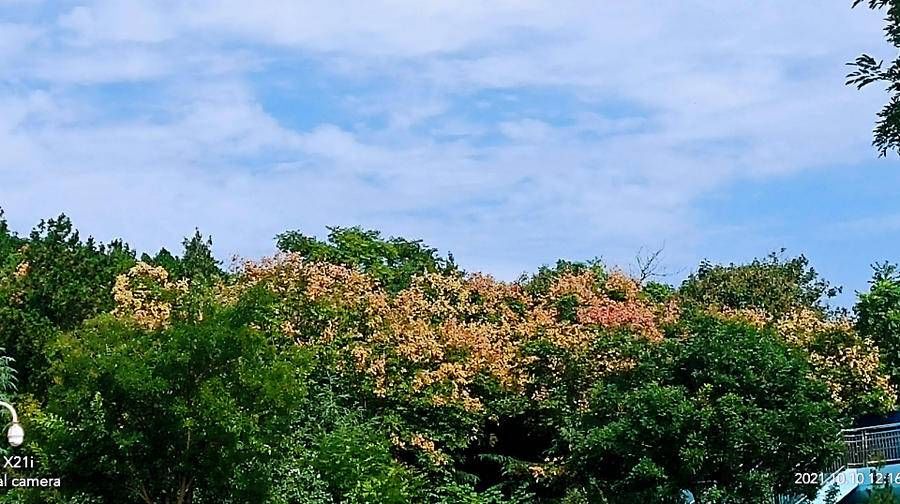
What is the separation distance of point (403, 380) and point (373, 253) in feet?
17.2

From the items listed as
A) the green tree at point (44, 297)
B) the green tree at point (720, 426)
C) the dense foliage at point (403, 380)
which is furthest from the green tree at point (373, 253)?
the green tree at point (720, 426)

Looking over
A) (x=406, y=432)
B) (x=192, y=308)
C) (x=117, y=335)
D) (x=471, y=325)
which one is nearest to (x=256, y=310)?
(x=192, y=308)

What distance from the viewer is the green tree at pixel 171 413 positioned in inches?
515

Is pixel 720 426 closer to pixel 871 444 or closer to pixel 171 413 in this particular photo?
pixel 871 444

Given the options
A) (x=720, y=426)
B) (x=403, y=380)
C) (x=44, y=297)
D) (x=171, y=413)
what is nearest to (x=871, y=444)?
(x=720, y=426)

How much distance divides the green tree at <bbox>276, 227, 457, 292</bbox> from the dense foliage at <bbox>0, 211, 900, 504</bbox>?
0.18ft

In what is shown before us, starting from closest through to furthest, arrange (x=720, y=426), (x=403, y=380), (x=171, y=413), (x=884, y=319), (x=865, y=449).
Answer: (x=171, y=413) < (x=720, y=426) < (x=865, y=449) < (x=403, y=380) < (x=884, y=319)

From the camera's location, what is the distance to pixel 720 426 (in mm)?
14398

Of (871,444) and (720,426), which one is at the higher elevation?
(720,426)

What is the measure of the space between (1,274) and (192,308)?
4672mm

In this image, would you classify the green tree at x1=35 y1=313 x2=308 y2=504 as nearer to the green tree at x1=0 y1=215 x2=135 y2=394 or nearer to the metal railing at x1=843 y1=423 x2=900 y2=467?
the green tree at x1=0 y1=215 x2=135 y2=394

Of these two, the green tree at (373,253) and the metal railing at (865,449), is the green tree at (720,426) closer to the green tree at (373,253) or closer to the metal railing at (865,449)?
the metal railing at (865,449)

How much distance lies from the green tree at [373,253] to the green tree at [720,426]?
7.03m

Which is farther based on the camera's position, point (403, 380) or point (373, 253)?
point (373, 253)
